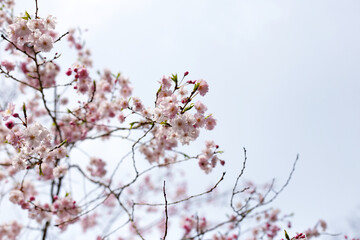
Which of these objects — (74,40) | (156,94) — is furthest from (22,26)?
(74,40)

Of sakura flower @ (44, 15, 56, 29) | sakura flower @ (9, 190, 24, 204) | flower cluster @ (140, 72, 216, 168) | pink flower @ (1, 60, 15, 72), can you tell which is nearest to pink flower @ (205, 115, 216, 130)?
flower cluster @ (140, 72, 216, 168)

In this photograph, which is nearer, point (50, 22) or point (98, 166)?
point (50, 22)

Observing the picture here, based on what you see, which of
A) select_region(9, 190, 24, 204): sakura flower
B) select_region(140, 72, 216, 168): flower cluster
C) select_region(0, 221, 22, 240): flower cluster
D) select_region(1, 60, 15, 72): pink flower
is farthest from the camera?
select_region(0, 221, 22, 240): flower cluster

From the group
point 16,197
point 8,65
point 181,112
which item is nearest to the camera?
point 181,112

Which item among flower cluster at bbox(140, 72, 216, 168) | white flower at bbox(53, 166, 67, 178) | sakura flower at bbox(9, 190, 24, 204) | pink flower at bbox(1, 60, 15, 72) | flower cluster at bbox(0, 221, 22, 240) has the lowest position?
flower cluster at bbox(140, 72, 216, 168)

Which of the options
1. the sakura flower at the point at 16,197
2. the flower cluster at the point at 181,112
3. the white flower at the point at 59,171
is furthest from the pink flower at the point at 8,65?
the flower cluster at the point at 181,112

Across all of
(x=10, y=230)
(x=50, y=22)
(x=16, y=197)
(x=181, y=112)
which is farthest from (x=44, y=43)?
(x=10, y=230)

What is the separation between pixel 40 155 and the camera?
3.04 metres

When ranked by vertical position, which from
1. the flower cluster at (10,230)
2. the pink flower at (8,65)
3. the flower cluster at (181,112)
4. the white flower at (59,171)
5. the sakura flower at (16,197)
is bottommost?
the flower cluster at (181,112)

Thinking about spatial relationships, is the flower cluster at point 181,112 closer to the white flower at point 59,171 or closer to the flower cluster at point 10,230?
the white flower at point 59,171

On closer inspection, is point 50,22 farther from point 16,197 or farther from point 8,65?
point 16,197

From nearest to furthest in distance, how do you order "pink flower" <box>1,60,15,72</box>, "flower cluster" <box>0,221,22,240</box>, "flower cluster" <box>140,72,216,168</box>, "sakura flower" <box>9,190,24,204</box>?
"flower cluster" <box>140,72,216,168</box> → "sakura flower" <box>9,190,24,204</box> → "pink flower" <box>1,60,15,72</box> → "flower cluster" <box>0,221,22,240</box>

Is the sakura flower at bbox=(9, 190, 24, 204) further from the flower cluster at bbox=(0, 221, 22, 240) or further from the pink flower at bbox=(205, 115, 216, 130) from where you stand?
the pink flower at bbox=(205, 115, 216, 130)

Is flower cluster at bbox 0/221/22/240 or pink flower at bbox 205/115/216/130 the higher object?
flower cluster at bbox 0/221/22/240
